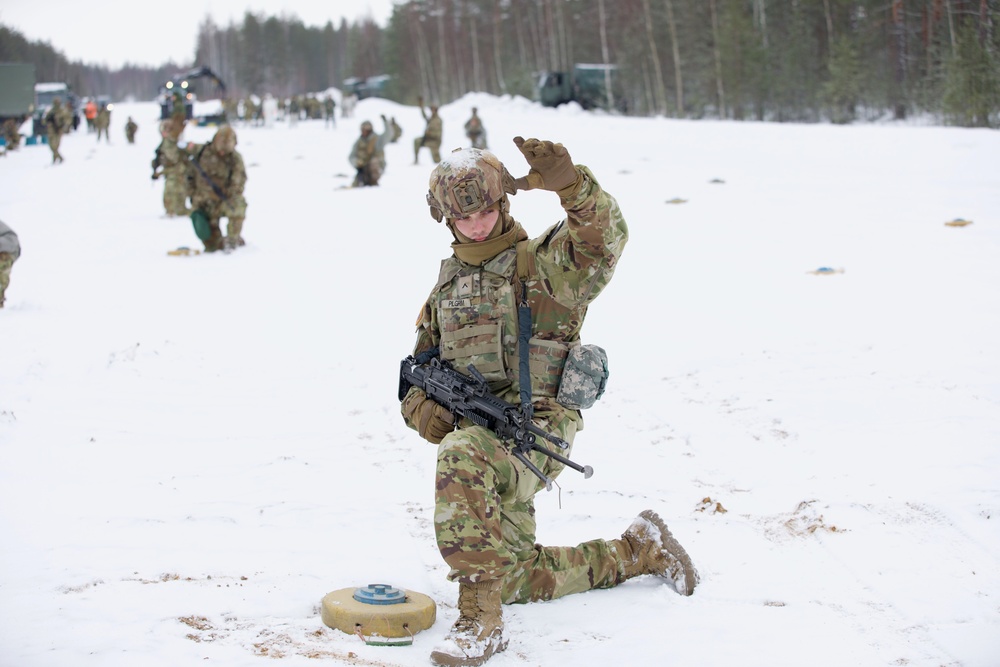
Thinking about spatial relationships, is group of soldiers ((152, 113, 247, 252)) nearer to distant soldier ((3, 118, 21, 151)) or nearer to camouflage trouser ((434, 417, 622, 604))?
camouflage trouser ((434, 417, 622, 604))

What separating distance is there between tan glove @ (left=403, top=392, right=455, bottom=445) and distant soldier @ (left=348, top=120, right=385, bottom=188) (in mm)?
15889

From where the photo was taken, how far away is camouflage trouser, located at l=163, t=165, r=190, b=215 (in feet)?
54.3

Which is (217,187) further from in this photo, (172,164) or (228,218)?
(172,164)

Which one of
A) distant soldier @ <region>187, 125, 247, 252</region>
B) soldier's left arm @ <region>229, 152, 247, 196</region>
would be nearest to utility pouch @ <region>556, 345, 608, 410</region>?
distant soldier @ <region>187, 125, 247, 252</region>

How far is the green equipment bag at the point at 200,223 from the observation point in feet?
42.3

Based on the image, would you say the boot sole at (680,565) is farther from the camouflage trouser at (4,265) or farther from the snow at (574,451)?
the camouflage trouser at (4,265)

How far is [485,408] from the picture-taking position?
338cm

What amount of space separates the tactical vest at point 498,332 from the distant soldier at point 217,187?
9.70m

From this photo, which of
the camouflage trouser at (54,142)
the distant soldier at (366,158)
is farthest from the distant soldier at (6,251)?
the camouflage trouser at (54,142)

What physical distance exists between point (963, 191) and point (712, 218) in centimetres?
381

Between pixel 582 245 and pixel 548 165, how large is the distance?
33 centimetres

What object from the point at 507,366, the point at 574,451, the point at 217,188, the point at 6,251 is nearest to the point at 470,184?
the point at 507,366

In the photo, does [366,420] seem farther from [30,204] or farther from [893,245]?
[30,204]

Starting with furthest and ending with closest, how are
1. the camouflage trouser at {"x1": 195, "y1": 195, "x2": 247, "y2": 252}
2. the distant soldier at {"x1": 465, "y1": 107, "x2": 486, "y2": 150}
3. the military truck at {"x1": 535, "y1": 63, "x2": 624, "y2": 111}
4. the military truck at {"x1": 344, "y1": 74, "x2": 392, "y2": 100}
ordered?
the military truck at {"x1": 344, "y1": 74, "x2": 392, "y2": 100} < the military truck at {"x1": 535, "y1": 63, "x2": 624, "y2": 111} < the distant soldier at {"x1": 465, "y1": 107, "x2": 486, "y2": 150} < the camouflage trouser at {"x1": 195, "y1": 195, "x2": 247, "y2": 252}
